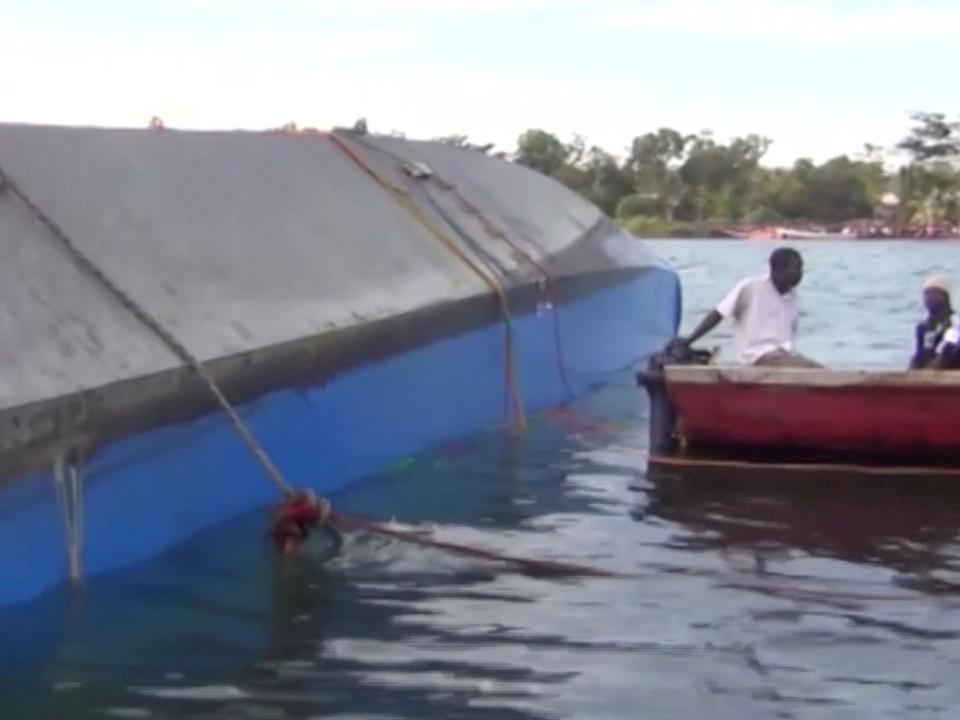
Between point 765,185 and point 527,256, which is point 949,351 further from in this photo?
point 765,185

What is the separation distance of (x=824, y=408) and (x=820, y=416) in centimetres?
6

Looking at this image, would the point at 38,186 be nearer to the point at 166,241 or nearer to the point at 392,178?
the point at 166,241

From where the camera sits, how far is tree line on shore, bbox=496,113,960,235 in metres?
111

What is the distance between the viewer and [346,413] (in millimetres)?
10414

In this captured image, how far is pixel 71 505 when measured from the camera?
7.62m

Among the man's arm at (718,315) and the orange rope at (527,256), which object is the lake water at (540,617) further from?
the orange rope at (527,256)

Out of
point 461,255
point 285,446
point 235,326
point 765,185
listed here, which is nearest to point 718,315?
point 461,255

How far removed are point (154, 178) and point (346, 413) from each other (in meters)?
1.63

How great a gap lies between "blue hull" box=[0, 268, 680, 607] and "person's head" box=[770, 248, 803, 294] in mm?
1955

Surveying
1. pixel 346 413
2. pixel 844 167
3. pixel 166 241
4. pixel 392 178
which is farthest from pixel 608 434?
pixel 844 167

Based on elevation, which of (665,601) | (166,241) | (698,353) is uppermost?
(166,241)

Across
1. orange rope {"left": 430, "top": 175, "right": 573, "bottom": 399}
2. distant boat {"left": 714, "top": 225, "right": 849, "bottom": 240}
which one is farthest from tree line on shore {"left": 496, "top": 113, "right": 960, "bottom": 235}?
orange rope {"left": 430, "top": 175, "right": 573, "bottom": 399}

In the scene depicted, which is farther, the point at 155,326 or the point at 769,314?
the point at 769,314

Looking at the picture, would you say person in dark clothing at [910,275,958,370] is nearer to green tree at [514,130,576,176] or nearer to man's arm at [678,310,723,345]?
man's arm at [678,310,723,345]
